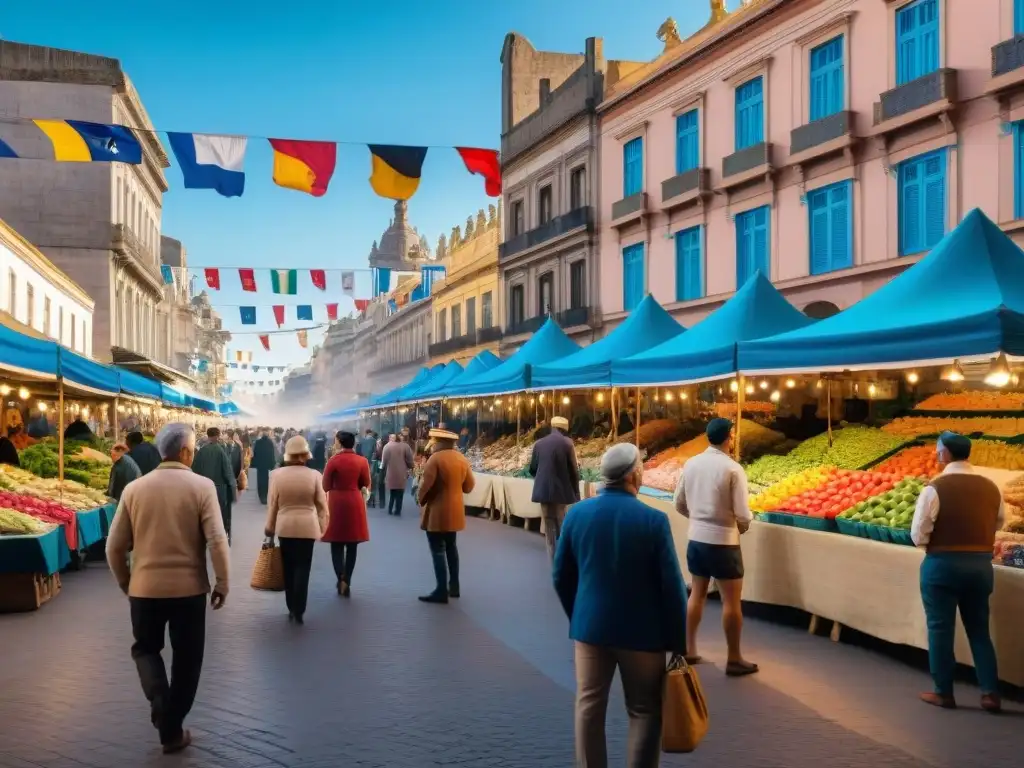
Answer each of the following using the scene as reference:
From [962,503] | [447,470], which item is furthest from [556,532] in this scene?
[962,503]

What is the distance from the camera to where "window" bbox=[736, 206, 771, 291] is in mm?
26422

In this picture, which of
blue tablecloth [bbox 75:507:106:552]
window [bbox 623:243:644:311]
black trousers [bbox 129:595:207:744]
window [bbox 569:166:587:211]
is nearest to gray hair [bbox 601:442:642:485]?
black trousers [bbox 129:595:207:744]

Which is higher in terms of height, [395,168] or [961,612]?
[395,168]

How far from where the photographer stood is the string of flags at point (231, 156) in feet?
61.1

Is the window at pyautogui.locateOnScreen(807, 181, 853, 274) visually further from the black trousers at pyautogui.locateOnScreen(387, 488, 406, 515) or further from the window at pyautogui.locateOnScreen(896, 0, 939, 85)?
the black trousers at pyautogui.locateOnScreen(387, 488, 406, 515)

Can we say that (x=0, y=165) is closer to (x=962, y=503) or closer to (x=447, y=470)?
(x=447, y=470)

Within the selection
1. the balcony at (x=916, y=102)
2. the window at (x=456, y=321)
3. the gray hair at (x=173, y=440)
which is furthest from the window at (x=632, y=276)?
the gray hair at (x=173, y=440)

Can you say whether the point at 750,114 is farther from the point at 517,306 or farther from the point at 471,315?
the point at 471,315

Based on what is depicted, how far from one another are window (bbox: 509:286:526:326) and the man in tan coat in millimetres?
31005

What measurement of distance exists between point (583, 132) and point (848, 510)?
28250mm

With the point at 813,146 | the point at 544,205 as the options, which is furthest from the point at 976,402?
the point at 544,205

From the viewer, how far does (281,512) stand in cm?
1010

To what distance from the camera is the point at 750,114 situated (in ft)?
88.4

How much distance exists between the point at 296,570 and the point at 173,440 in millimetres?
4199
